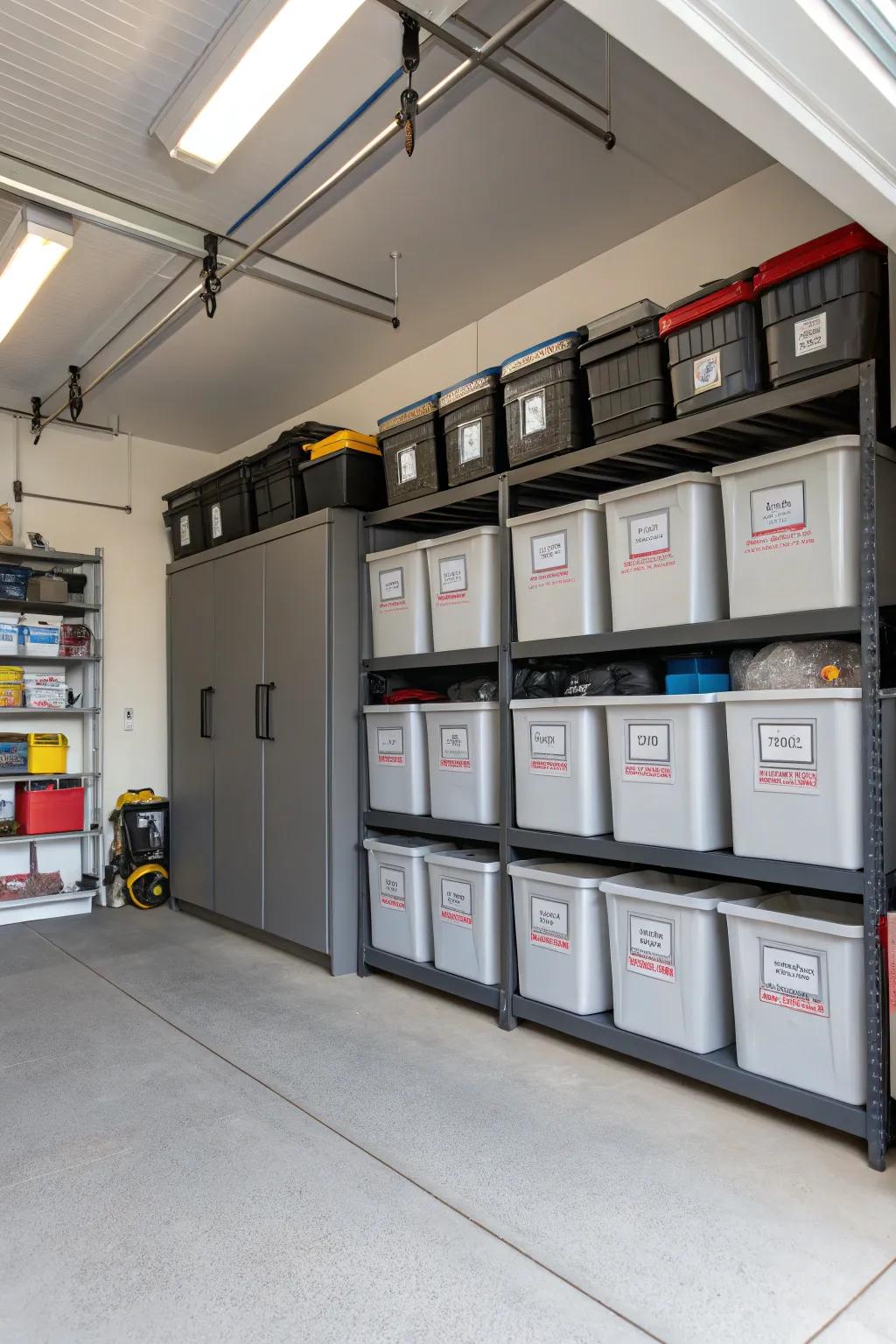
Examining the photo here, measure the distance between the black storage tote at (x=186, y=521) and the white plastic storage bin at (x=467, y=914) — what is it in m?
2.65

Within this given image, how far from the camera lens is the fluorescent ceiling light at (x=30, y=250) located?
10.9 ft

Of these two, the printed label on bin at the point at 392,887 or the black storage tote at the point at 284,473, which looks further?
the black storage tote at the point at 284,473

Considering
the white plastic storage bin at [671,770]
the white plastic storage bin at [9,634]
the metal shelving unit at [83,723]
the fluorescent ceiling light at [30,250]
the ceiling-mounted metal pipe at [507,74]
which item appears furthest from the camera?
the metal shelving unit at [83,723]

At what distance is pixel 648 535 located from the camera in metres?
2.86

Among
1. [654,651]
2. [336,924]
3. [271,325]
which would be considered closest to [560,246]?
[271,325]

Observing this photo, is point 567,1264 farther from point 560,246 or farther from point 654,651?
point 560,246

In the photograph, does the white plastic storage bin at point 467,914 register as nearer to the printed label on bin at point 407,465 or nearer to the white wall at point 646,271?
the printed label on bin at point 407,465

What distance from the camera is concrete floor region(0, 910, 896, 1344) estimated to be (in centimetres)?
177

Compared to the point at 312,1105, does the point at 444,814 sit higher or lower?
higher

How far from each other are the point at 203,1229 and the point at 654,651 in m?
2.41

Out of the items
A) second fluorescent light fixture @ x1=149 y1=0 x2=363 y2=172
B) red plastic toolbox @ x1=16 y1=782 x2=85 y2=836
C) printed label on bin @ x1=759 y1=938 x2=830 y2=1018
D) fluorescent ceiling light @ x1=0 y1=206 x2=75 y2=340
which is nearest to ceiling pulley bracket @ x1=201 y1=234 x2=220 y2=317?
fluorescent ceiling light @ x1=0 y1=206 x2=75 y2=340

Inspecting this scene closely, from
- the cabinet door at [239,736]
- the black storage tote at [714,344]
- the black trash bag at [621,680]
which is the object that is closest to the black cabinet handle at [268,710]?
the cabinet door at [239,736]

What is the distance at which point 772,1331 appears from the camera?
170 centimetres

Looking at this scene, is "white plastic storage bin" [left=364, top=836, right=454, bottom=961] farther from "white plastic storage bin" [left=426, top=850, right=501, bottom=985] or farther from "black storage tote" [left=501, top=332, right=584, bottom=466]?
"black storage tote" [left=501, top=332, right=584, bottom=466]
